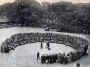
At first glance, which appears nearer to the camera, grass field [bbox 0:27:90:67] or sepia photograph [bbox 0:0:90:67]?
sepia photograph [bbox 0:0:90:67]

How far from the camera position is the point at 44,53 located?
3.92 m

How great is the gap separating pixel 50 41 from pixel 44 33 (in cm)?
19

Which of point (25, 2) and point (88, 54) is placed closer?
point (88, 54)

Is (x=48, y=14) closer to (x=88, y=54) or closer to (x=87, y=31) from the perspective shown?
(x=87, y=31)

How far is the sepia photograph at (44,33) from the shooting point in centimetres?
386

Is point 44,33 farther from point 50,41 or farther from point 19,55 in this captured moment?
point 19,55

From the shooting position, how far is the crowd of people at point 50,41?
384cm

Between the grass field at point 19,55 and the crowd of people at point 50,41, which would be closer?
the crowd of people at point 50,41

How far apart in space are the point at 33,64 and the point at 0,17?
117 centimetres

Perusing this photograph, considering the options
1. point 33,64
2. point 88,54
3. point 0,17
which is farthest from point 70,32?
point 0,17

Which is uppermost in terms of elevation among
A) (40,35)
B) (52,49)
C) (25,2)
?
(25,2)

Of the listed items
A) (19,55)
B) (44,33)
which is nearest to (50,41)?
(44,33)

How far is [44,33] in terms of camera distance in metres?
4.00

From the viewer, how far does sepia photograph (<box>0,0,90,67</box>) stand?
152 inches
